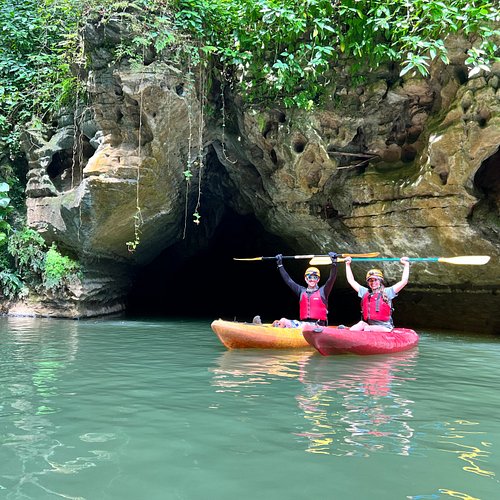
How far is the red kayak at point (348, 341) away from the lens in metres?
5.62

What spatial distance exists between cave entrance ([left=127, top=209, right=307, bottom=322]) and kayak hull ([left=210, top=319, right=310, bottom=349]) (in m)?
6.45

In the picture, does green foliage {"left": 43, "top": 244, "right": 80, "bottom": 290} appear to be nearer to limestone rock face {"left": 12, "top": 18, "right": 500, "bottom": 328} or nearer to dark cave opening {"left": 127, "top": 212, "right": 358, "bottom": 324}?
limestone rock face {"left": 12, "top": 18, "right": 500, "bottom": 328}

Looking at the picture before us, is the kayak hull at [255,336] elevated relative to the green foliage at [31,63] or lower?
lower

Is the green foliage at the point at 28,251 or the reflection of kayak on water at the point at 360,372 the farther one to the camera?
the green foliage at the point at 28,251

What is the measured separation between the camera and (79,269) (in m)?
10.3

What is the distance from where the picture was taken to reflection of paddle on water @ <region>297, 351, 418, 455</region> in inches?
102

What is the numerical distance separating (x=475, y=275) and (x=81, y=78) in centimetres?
843

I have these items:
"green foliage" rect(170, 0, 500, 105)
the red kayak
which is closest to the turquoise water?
the red kayak

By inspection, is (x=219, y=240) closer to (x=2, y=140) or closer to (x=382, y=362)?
(x=2, y=140)

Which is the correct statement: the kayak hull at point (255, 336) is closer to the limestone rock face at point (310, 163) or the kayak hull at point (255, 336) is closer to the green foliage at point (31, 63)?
the limestone rock face at point (310, 163)

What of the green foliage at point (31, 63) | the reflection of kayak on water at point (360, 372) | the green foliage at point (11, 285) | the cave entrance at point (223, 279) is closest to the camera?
the reflection of kayak on water at point (360, 372)

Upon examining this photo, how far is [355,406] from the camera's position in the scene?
11.1 feet

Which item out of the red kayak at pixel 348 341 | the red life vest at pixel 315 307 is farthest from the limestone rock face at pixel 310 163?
the red kayak at pixel 348 341

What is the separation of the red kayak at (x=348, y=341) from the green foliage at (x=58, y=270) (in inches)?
251
